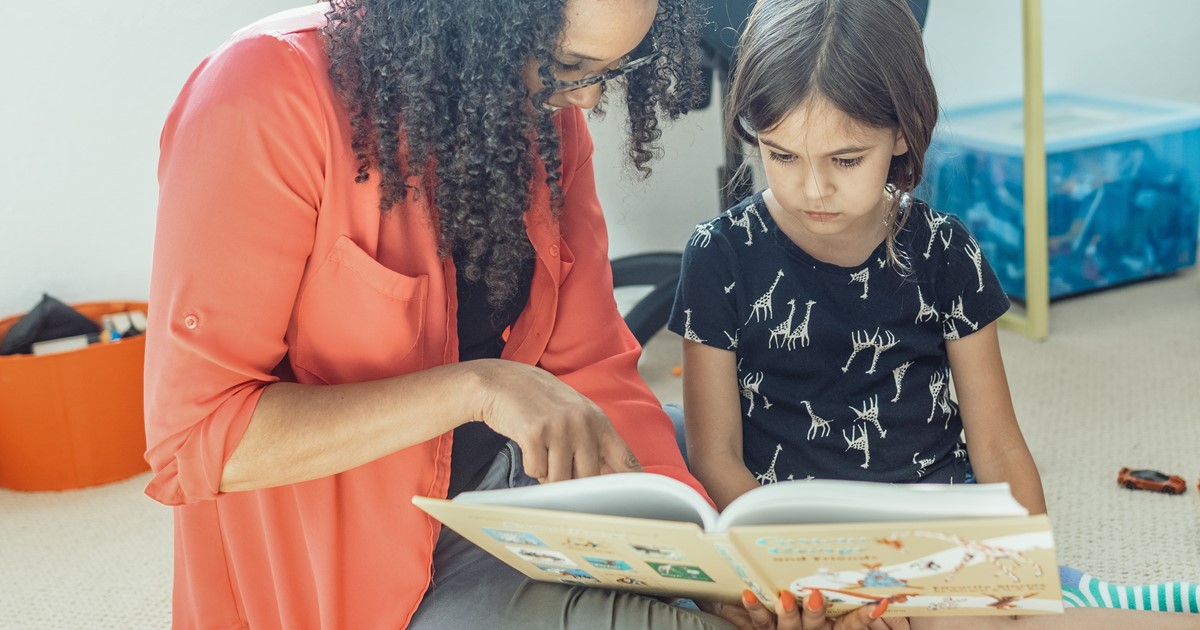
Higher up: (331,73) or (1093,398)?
(331,73)

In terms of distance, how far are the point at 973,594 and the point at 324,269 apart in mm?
520

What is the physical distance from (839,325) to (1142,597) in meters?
0.36

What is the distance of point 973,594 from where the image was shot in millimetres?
782

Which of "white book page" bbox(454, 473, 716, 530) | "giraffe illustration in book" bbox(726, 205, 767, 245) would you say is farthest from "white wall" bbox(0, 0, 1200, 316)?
→ "white book page" bbox(454, 473, 716, 530)

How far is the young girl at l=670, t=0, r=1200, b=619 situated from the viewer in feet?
3.59

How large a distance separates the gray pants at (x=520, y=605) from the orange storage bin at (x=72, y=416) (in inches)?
39.2

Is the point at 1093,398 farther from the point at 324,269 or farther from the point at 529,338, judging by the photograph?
the point at 324,269

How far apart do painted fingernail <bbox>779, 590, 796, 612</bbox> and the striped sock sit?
34 centimetres

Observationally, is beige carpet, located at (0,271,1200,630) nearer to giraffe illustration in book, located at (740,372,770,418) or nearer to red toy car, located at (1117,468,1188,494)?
red toy car, located at (1117,468,1188,494)

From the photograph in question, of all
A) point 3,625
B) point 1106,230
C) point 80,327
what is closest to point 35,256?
point 80,327

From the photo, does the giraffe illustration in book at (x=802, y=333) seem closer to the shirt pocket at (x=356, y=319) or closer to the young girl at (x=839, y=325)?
the young girl at (x=839, y=325)

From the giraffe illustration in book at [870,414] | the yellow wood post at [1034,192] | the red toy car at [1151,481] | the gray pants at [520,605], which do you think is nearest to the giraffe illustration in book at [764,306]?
the giraffe illustration in book at [870,414]

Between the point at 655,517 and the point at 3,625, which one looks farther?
the point at 3,625

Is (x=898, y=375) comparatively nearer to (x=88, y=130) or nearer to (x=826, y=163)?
(x=826, y=163)
